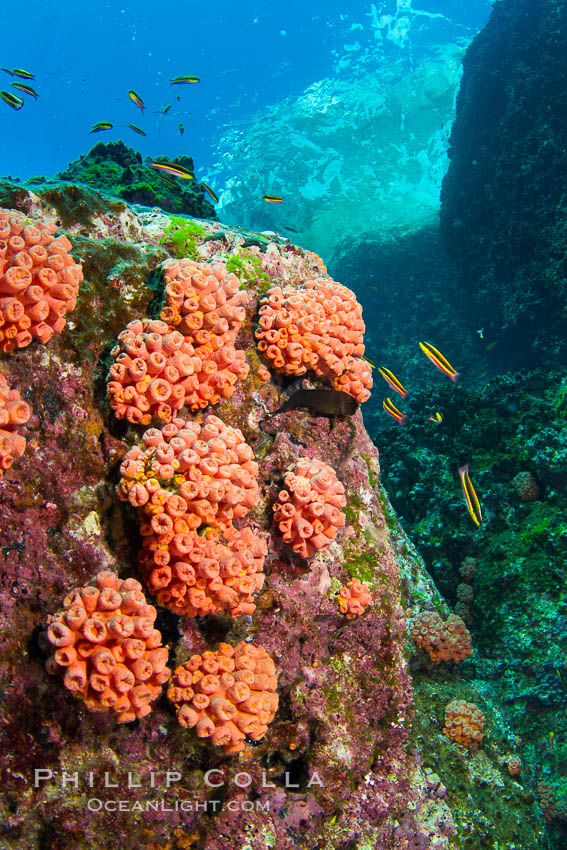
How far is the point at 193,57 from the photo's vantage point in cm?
5856

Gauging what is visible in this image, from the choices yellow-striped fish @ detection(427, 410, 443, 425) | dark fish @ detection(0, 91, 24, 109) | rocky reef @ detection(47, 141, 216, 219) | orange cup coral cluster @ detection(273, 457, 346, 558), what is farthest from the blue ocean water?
orange cup coral cluster @ detection(273, 457, 346, 558)

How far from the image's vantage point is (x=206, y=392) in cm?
275

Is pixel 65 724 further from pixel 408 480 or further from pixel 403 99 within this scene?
pixel 403 99

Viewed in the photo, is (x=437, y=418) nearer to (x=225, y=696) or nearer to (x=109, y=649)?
(x=225, y=696)

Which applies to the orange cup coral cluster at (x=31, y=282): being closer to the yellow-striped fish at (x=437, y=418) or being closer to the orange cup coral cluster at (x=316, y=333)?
the orange cup coral cluster at (x=316, y=333)

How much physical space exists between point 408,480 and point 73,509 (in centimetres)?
720

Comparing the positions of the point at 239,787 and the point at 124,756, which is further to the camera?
the point at 239,787

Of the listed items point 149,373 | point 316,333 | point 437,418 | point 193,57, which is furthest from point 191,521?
point 193,57

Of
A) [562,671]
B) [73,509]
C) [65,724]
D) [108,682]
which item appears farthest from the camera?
[562,671]

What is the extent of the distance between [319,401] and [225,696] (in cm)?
204

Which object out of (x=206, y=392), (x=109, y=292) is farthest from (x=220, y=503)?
(x=109, y=292)

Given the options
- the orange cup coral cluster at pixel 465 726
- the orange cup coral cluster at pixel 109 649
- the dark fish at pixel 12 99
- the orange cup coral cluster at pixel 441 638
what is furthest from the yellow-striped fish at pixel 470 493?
the dark fish at pixel 12 99

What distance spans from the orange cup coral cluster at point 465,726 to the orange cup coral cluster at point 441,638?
73 cm

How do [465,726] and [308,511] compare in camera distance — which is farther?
[465,726]
